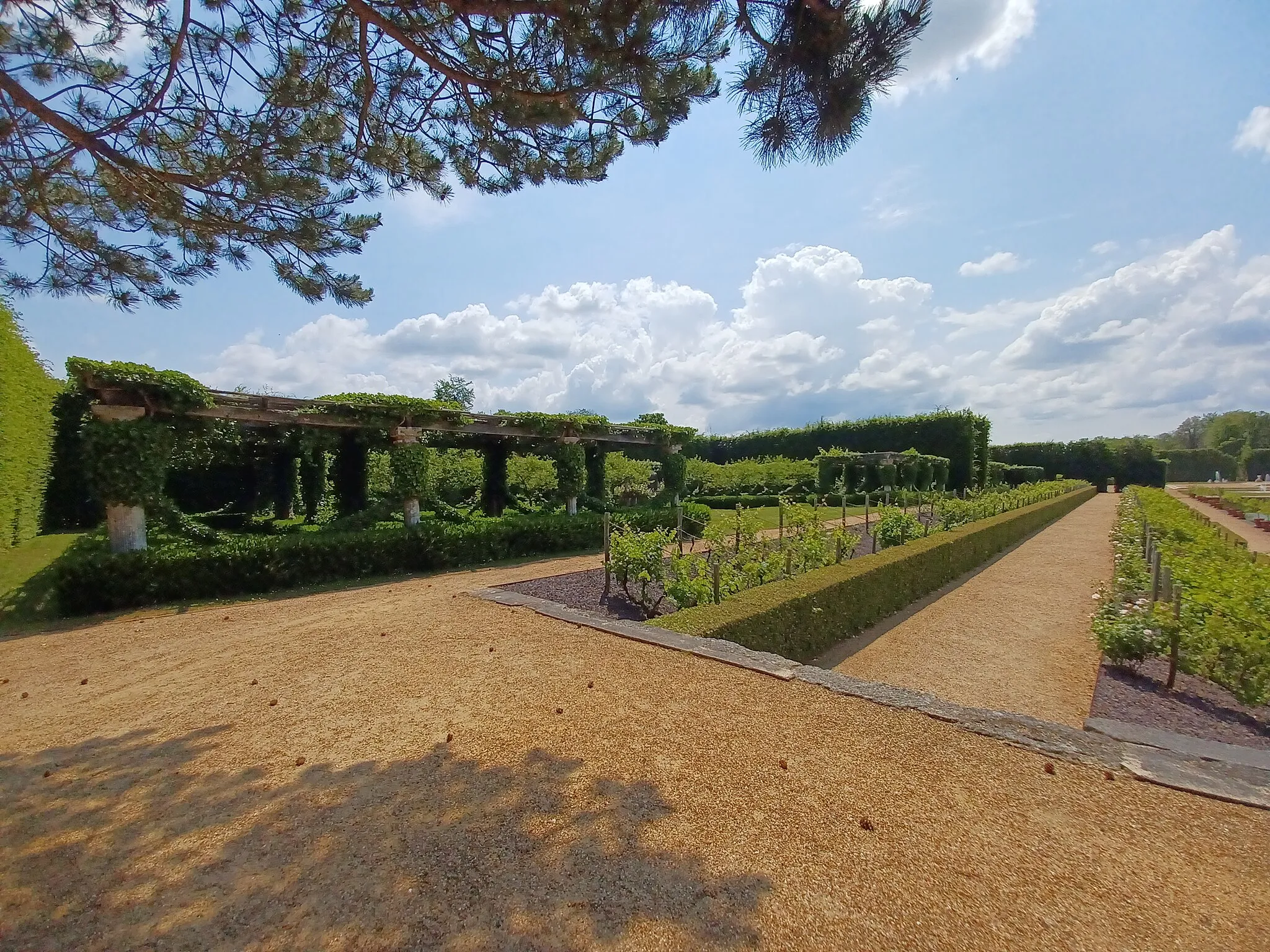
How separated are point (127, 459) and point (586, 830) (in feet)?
25.6

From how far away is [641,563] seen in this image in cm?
675

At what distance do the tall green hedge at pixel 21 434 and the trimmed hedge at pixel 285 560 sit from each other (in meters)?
2.05

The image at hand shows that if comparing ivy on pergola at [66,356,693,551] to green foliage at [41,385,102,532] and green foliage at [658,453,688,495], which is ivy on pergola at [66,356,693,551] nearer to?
green foliage at [658,453,688,495]

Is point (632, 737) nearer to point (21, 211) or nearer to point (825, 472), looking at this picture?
point (21, 211)

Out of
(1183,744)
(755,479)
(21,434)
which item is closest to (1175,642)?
(1183,744)

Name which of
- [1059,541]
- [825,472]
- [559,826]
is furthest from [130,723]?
[825,472]

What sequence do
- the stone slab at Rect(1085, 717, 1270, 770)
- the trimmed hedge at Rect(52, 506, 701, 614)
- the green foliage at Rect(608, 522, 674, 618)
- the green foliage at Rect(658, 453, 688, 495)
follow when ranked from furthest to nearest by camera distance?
1. the green foliage at Rect(658, 453, 688, 495)
2. the trimmed hedge at Rect(52, 506, 701, 614)
3. the green foliage at Rect(608, 522, 674, 618)
4. the stone slab at Rect(1085, 717, 1270, 770)

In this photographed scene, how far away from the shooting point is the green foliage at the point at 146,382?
21.8ft

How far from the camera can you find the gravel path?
186 inches

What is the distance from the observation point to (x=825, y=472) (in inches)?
925

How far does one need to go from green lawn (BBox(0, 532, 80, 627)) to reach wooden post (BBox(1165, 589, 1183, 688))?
36.7 ft

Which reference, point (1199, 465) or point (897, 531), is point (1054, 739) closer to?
point (897, 531)

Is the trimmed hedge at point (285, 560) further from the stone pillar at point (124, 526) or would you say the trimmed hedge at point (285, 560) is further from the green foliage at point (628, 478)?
the green foliage at point (628, 478)

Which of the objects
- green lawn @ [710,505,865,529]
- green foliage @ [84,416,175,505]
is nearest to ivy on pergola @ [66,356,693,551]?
green foliage @ [84,416,175,505]
